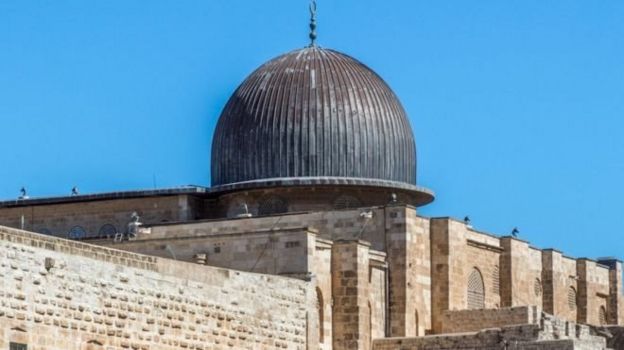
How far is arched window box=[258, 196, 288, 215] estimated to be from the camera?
1582 inches

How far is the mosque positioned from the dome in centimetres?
4

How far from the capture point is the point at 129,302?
2742cm

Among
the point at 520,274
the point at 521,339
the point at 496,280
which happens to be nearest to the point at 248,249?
the point at 521,339

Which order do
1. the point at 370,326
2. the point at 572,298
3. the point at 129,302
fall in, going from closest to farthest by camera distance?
1. the point at 129,302
2. the point at 370,326
3. the point at 572,298

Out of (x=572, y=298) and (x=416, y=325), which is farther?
(x=572, y=298)

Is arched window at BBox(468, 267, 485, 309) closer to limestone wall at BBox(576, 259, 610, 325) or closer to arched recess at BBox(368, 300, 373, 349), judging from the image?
arched recess at BBox(368, 300, 373, 349)

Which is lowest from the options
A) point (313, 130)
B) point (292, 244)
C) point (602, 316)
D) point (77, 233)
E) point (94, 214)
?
point (602, 316)

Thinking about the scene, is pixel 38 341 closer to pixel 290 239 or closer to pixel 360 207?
pixel 290 239

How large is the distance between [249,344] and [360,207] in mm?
9439

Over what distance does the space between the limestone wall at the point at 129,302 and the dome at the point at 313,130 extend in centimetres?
771

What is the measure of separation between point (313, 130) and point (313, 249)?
6.12 metres

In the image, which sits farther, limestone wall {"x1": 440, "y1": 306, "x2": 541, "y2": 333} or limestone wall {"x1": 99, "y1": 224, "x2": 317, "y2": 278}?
limestone wall {"x1": 440, "y1": 306, "x2": 541, "y2": 333}

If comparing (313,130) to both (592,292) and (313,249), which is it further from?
(592,292)

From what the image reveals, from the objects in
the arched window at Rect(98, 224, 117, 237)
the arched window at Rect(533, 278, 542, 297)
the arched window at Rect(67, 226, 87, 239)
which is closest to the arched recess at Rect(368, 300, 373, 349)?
the arched window at Rect(98, 224, 117, 237)
